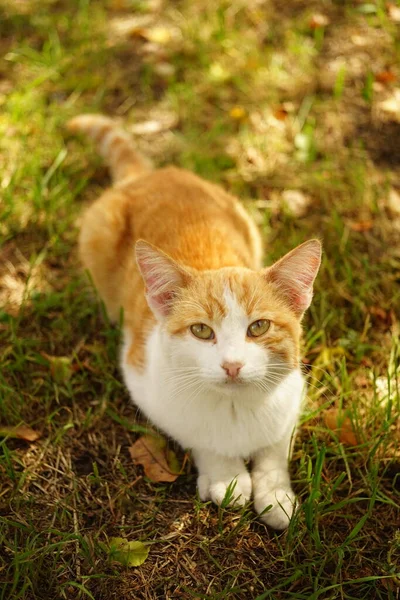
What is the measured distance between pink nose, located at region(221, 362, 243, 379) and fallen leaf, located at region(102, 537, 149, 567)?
30.1 inches

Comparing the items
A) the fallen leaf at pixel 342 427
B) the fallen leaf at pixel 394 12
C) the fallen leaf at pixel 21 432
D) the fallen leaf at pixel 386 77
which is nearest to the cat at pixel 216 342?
the fallen leaf at pixel 342 427

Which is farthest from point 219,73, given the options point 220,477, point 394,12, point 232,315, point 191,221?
point 220,477

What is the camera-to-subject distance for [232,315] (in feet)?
6.38

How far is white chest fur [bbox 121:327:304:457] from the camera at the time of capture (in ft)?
6.83

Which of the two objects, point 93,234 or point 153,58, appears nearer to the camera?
point 93,234

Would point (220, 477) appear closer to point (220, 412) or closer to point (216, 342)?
point (220, 412)

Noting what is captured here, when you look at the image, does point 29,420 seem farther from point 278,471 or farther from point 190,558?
point 278,471

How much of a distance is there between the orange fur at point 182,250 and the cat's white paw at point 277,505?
0.55m

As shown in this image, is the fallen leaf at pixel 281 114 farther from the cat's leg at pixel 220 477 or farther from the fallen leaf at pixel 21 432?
the fallen leaf at pixel 21 432

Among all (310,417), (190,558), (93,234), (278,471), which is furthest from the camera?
(93,234)

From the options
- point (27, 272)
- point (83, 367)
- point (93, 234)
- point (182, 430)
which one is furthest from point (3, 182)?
point (182, 430)

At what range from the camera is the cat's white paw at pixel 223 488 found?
2.18m

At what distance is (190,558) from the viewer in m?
2.08

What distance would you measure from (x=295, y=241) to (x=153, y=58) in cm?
216
